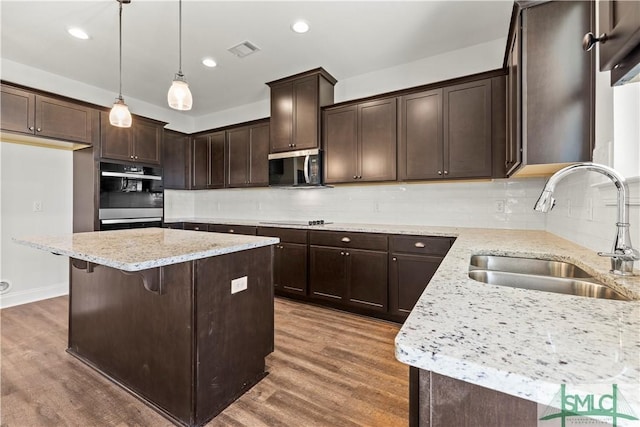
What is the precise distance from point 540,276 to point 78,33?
13.6ft

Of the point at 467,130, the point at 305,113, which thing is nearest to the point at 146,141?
the point at 305,113

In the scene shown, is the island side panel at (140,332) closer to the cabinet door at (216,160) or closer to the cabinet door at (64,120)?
the cabinet door at (64,120)

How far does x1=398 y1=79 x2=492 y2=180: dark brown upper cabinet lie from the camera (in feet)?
8.76

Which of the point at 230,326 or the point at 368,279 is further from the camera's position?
the point at 368,279

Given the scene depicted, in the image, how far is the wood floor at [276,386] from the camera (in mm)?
1585

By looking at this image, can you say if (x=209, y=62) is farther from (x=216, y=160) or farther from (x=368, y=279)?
(x=368, y=279)

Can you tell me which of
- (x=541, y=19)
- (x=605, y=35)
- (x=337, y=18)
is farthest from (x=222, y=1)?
(x=605, y=35)

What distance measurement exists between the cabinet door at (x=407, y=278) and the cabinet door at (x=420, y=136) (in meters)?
0.86

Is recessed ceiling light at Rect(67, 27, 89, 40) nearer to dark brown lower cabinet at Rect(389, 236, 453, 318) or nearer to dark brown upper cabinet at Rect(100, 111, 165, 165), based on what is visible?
dark brown upper cabinet at Rect(100, 111, 165, 165)

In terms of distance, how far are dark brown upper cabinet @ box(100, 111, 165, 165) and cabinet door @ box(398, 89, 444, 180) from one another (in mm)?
3448

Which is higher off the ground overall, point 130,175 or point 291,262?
point 130,175

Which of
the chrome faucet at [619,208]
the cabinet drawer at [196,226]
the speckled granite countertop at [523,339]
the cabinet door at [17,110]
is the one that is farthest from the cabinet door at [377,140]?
the cabinet door at [17,110]

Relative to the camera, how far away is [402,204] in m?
3.38
